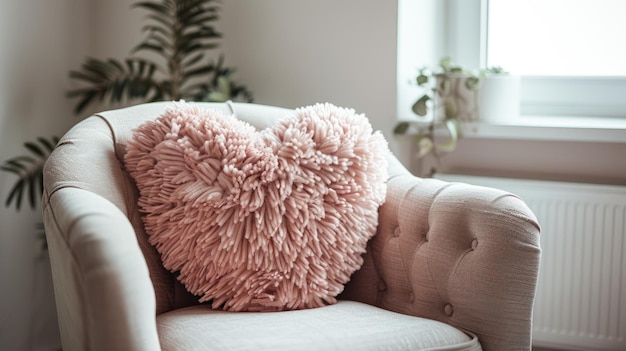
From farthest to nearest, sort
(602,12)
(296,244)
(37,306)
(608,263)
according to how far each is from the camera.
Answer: (37,306) → (602,12) → (608,263) → (296,244)

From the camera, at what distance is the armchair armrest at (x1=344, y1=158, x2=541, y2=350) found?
46.8 inches

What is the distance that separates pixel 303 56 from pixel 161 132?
0.82 m

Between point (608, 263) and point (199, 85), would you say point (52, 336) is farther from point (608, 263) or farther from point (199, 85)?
point (608, 263)

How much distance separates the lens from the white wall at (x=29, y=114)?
1991 millimetres

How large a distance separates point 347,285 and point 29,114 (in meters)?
1.14

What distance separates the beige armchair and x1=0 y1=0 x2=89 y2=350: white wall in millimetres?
715

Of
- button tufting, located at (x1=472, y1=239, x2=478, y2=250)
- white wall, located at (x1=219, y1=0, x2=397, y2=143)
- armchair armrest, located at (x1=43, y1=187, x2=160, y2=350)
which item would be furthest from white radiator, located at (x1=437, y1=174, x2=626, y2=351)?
armchair armrest, located at (x1=43, y1=187, x2=160, y2=350)

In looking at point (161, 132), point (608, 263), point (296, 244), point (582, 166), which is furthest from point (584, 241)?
point (161, 132)

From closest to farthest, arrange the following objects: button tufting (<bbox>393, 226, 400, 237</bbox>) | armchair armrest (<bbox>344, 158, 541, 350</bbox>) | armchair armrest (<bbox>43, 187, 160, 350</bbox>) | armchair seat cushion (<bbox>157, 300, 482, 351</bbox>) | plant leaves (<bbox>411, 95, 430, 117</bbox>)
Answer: armchair armrest (<bbox>43, 187, 160, 350</bbox>), armchair seat cushion (<bbox>157, 300, 482, 351</bbox>), armchair armrest (<bbox>344, 158, 541, 350</bbox>), button tufting (<bbox>393, 226, 400, 237</bbox>), plant leaves (<bbox>411, 95, 430, 117</bbox>)

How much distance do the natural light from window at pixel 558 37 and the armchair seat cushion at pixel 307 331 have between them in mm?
1110

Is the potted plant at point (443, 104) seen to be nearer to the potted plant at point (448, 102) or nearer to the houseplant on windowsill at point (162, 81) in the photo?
the potted plant at point (448, 102)

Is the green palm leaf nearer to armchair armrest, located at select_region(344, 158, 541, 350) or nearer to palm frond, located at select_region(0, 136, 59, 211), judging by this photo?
palm frond, located at select_region(0, 136, 59, 211)

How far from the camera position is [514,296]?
3.88 ft

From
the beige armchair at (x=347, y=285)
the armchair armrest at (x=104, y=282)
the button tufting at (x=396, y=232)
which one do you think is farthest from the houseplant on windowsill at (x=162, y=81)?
the armchair armrest at (x=104, y=282)
